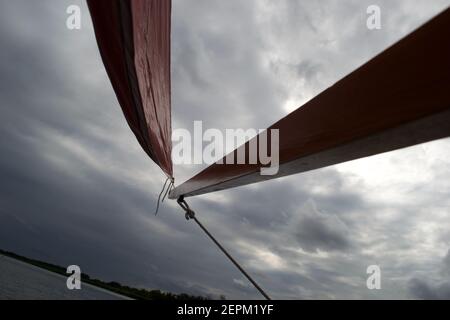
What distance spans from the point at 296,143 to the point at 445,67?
17.2 inches

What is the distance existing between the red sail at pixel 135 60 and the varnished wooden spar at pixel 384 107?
2.55ft

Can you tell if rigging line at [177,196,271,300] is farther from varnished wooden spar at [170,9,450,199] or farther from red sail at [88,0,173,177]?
varnished wooden spar at [170,9,450,199]

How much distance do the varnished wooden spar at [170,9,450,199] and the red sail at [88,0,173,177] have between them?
777 millimetres

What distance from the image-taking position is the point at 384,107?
0.55m

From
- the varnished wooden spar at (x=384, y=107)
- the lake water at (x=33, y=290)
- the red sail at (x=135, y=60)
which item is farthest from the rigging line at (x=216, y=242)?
the lake water at (x=33, y=290)

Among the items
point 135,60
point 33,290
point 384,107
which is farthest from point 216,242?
point 33,290

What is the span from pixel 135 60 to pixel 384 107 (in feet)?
4.43

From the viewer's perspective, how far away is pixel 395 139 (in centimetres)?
57

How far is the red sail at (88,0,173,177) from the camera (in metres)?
1.25

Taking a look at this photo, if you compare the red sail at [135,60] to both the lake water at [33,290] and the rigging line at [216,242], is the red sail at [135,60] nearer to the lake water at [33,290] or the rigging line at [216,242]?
the rigging line at [216,242]

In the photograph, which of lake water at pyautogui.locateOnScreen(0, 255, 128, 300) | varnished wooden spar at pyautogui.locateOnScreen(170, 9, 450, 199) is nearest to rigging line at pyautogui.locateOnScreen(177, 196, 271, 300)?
varnished wooden spar at pyautogui.locateOnScreen(170, 9, 450, 199)

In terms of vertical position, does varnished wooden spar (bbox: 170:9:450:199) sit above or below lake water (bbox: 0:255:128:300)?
above
